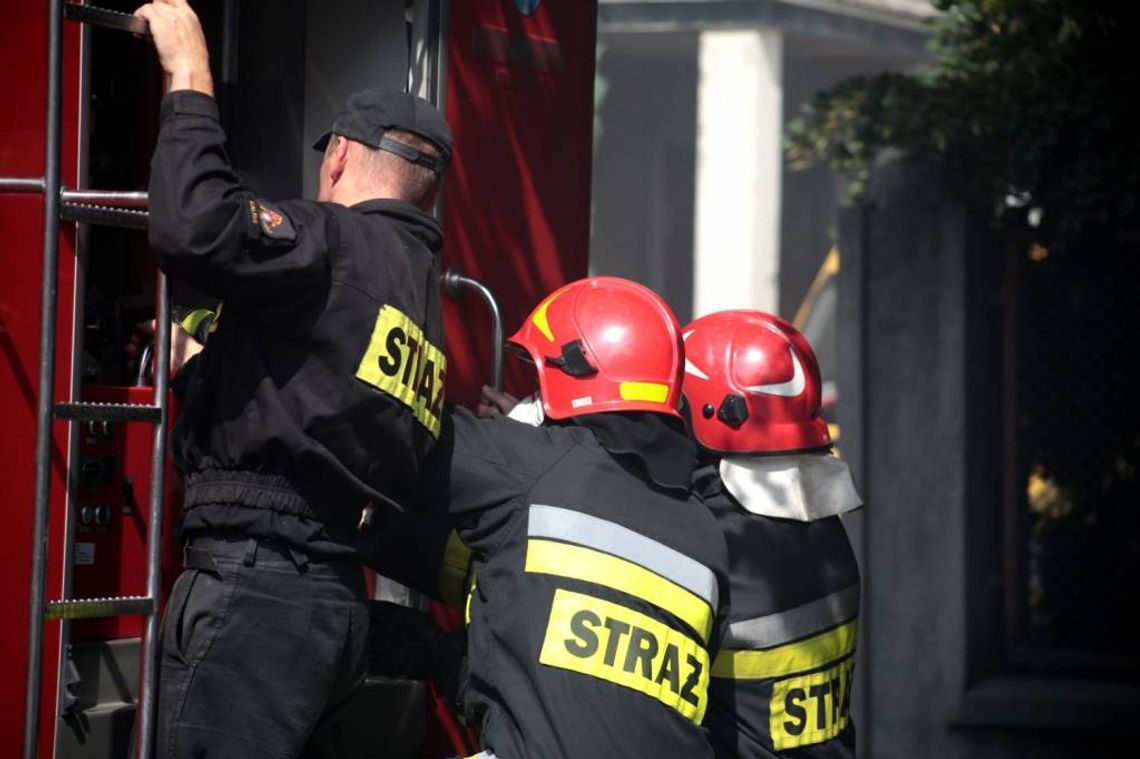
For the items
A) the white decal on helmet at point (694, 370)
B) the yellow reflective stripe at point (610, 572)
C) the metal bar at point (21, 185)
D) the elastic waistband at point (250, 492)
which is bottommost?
the yellow reflective stripe at point (610, 572)

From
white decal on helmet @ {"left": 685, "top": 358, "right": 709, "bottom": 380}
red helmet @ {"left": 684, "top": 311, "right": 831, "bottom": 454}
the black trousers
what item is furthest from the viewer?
white decal on helmet @ {"left": 685, "top": 358, "right": 709, "bottom": 380}

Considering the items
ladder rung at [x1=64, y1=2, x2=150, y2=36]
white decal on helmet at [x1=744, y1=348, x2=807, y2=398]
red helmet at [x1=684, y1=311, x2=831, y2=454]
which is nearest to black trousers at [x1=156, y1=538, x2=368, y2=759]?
ladder rung at [x1=64, y1=2, x2=150, y2=36]

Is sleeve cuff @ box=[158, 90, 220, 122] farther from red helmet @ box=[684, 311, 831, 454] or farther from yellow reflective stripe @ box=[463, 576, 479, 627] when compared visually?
red helmet @ box=[684, 311, 831, 454]

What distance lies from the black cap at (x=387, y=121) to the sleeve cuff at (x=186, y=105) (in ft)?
1.28

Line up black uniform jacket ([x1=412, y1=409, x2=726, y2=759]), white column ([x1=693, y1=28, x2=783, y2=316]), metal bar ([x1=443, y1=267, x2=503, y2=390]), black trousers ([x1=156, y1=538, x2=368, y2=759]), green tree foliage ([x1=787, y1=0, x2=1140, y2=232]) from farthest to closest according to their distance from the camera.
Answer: white column ([x1=693, y1=28, x2=783, y2=316]), green tree foliage ([x1=787, y1=0, x2=1140, y2=232]), metal bar ([x1=443, y1=267, x2=503, y2=390]), black uniform jacket ([x1=412, y1=409, x2=726, y2=759]), black trousers ([x1=156, y1=538, x2=368, y2=759])

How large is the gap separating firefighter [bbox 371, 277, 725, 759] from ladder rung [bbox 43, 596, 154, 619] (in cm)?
56

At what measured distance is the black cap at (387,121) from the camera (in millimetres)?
3562

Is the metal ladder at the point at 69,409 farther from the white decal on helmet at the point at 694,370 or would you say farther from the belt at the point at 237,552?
the white decal on helmet at the point at 694,370

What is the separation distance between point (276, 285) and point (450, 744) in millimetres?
1622

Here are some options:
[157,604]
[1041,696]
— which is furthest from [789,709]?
[1041,696]

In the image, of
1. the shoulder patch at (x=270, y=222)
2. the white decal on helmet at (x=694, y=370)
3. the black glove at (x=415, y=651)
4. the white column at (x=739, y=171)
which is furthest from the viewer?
the white column at (x=739, y=171)

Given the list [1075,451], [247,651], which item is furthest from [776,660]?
[1075,451]

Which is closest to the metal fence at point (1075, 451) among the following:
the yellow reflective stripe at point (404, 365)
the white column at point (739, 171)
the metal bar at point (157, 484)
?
the yellow reflective stripe at point (404, 365)

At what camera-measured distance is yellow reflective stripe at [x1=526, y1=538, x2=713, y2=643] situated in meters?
3.46
